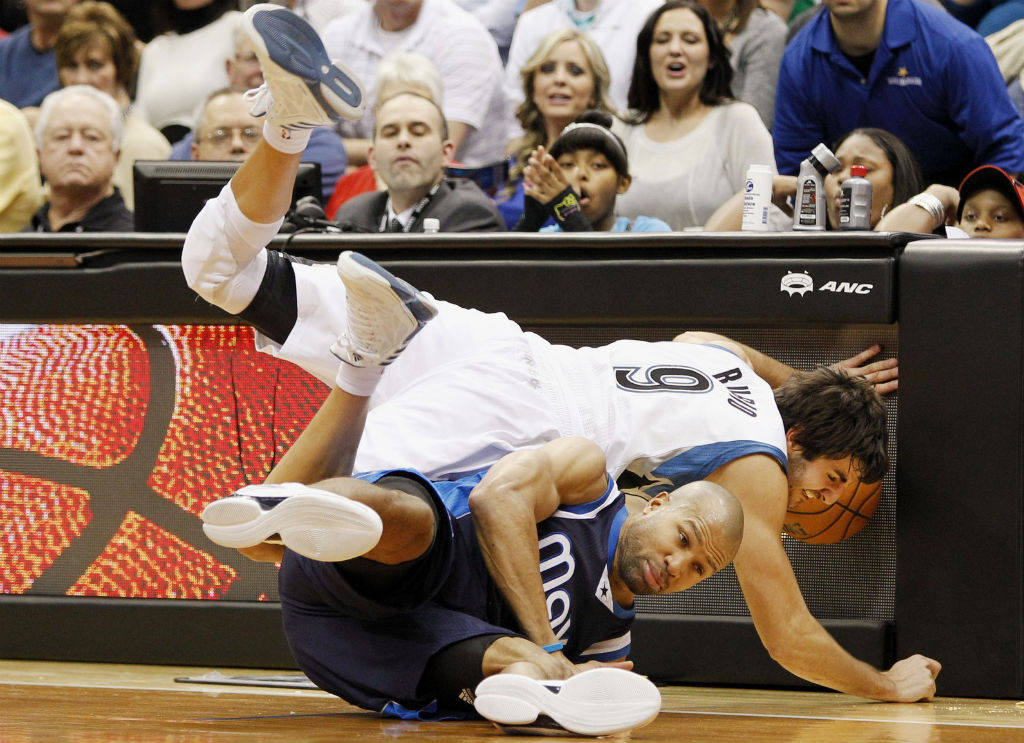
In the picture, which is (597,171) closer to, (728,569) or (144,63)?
(728,569)

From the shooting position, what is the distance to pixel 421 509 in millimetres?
2516

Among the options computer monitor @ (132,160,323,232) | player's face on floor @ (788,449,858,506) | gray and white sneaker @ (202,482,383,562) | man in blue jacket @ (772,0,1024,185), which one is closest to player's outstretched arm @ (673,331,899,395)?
player's face on floor @ (788,449,858,506)

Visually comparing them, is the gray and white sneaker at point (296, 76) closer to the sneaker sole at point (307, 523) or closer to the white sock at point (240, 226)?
the white sock at point (240, 226)

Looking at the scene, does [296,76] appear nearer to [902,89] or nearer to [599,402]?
A: [599,402]

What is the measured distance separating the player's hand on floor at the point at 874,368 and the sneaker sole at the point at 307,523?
1.45 m

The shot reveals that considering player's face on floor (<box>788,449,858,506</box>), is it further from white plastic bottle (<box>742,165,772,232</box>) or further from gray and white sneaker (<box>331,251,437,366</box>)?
gray and white sneaker (<box>331,251,437,366</box>)

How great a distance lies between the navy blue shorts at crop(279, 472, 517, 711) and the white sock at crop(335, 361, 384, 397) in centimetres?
23

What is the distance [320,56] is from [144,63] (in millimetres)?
4012

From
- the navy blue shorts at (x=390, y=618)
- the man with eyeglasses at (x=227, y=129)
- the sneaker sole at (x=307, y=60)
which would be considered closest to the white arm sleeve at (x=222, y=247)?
the sneaker sole at (x=307, y=60)

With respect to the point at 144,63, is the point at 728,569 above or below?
below

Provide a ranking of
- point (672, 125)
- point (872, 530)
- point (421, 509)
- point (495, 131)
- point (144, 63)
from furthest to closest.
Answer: point (144, 63)
point (495, 131)
point (672, 125)
point (872, 530)
point (421, 509)

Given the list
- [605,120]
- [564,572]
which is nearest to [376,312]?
[564,572]

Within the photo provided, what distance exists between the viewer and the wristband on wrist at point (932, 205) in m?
3.95

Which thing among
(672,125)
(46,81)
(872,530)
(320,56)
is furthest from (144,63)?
(872,530)
